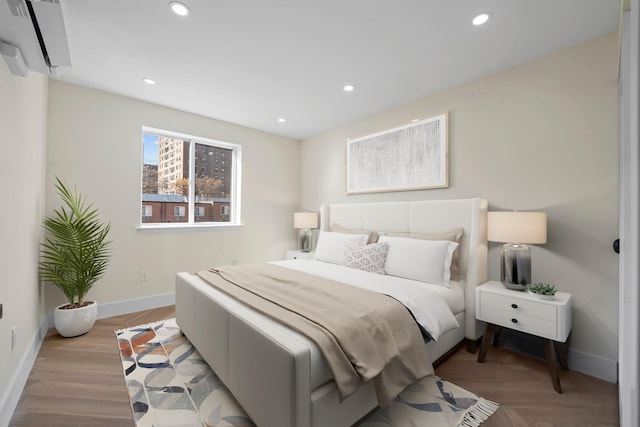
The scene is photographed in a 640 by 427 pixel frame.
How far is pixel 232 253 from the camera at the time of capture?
4.07 meters

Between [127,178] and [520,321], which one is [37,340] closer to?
[127,178]

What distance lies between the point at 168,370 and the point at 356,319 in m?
1.53

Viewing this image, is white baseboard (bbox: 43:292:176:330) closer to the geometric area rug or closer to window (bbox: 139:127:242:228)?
window (bbox: 139:127:242:228)

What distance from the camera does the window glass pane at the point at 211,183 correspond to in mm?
3918

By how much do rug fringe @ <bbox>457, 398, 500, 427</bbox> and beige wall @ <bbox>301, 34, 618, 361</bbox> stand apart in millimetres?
1040

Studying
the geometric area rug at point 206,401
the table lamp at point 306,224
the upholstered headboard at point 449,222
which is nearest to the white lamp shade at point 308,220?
the table lamp at point 306,224

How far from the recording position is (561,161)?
2207mm

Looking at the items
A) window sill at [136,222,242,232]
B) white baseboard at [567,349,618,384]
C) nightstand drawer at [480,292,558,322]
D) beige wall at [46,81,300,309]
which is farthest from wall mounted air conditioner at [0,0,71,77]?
white baseboard at [567,349,618,384]

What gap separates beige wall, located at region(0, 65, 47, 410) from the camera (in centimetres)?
159

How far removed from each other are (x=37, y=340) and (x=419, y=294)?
10.6ft

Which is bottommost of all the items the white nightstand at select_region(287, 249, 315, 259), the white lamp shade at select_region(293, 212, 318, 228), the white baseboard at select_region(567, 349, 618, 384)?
the white baseboard at select_region(567, 349, 618, 384)

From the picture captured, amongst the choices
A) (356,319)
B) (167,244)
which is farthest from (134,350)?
(356,319)

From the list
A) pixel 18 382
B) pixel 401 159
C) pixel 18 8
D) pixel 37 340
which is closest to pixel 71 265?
A: pixel 37 340

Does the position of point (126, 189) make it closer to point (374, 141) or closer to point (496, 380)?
point (374, 141)
